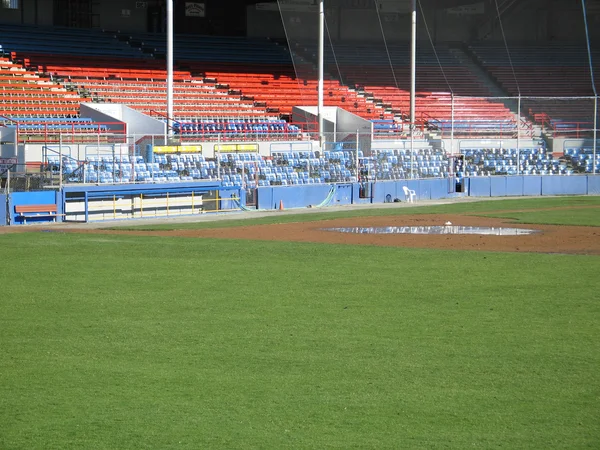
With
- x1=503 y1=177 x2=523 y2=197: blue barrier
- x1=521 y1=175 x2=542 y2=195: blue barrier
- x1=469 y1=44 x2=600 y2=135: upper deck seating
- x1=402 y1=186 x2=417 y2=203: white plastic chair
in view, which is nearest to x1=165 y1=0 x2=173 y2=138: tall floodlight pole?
x1=402 y1=186 x2=417 y2=203: white plastic chair

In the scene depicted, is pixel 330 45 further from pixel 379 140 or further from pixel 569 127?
pixel 569 127

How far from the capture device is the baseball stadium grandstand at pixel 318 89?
3638 centimetres

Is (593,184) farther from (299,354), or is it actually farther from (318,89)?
(299,354)

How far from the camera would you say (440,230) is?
84.7ft

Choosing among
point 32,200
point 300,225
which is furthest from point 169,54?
point 300,225

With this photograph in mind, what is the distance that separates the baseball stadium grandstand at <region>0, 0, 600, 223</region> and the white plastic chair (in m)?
0.92

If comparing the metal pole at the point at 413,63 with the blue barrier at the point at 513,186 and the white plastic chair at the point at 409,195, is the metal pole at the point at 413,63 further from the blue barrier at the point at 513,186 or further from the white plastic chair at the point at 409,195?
the white plastic chair at the point at 409,195

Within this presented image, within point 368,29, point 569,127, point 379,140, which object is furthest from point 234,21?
point 569,127

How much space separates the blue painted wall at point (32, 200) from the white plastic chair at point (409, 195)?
1456 centimetres

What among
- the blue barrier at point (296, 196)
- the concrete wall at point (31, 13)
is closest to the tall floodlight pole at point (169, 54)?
the blue barrier at point (296, 196)

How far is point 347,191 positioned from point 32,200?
42.9ft

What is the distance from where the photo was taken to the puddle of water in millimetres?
25172

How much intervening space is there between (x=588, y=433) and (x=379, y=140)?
32923 mm

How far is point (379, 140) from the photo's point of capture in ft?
133
